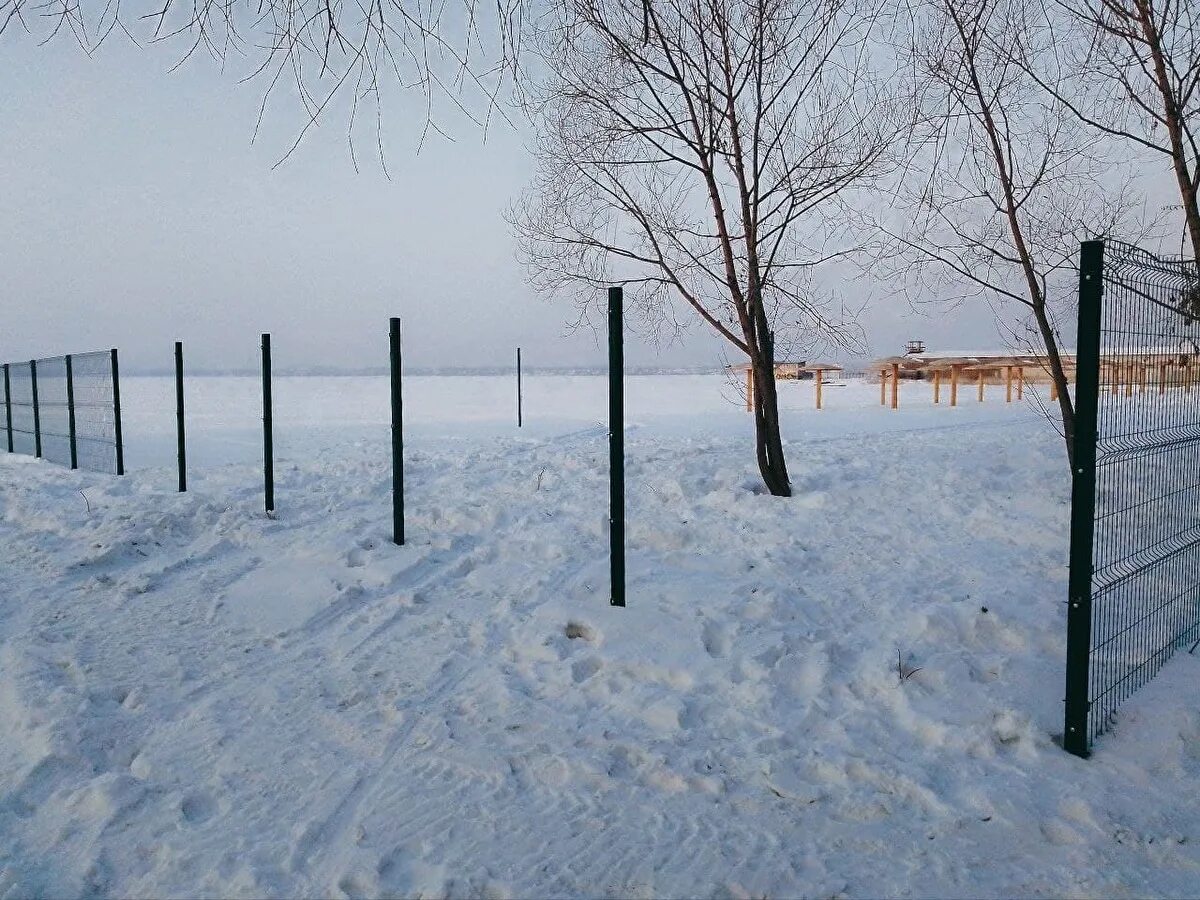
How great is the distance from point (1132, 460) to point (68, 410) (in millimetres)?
13227

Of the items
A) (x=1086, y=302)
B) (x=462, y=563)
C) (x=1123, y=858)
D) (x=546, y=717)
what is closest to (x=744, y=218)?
(x=462, y=563)

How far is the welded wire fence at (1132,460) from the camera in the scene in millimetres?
3186

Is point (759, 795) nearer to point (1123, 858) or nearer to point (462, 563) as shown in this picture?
point (1123, 858)

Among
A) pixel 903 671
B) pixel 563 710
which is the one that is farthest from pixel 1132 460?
pixel 563 710

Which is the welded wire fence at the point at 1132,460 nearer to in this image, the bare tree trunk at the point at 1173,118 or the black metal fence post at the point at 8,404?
the bare tree trunk at the point at 1173,118

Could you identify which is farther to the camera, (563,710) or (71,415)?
(71,415)

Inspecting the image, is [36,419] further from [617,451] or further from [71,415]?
[617,451]

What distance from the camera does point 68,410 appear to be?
12078 millimetres

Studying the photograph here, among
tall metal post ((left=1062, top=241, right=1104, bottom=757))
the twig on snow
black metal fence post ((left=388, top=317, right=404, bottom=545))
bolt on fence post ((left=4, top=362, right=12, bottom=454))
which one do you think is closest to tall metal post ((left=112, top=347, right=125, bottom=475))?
black metal fence post ((left=388, top=317, right=404, bottom=545))

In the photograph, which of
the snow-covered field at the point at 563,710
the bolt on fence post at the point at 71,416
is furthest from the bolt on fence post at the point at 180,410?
the bolt on fence post at the point at 71,416

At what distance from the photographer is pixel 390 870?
8.26 ft

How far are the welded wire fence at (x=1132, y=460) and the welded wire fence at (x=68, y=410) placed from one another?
33.4 feet

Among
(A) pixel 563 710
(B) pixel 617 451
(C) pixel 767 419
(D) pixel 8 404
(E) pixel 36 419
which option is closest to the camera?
(A) pixel 563 710

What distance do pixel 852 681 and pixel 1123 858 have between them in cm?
139
